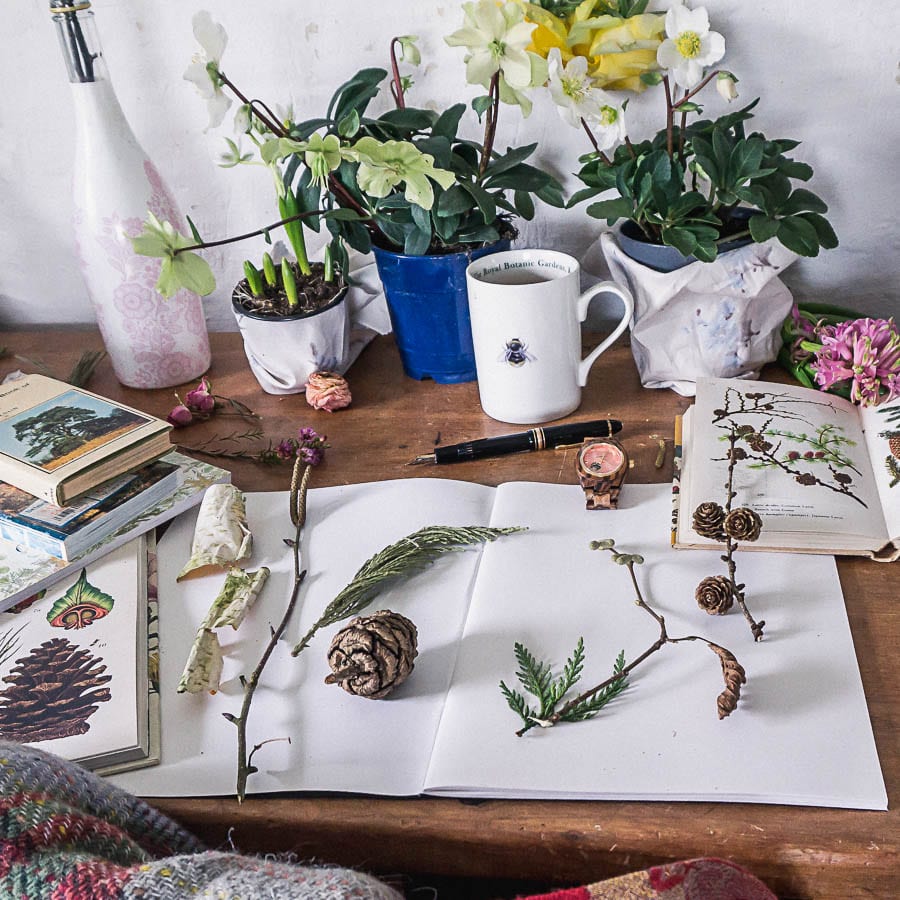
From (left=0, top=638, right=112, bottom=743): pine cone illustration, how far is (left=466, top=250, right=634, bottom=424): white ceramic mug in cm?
43

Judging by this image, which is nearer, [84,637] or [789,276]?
[84,637]

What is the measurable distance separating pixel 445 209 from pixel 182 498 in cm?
35

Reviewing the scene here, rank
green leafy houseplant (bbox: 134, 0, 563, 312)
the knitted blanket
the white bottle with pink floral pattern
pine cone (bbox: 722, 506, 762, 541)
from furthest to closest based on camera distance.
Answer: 1. the white bottle with pink floral pattern
2. green leafy houseplant (bbox: 134, 0, 563, 312)
3. pine cone (bbox: 722, 506, 762, 541)
4. the knitted blanket

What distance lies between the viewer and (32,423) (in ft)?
2.65

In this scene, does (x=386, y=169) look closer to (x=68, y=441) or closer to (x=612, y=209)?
(x=612, y=209)

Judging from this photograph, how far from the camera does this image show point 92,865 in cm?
42

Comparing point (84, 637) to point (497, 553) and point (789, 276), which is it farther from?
point (789, 276)

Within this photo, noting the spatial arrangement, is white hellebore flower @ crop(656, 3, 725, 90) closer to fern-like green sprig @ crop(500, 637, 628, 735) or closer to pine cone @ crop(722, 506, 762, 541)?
pine cone @ crop(722, 506, 762, 541)

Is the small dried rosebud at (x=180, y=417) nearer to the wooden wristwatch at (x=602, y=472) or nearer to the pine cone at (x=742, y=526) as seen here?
the wooden wristwatch at (x=602, y=472)

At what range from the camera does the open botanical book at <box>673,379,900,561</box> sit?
27.1 inches

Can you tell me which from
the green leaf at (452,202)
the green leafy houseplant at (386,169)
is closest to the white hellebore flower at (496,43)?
the green leafy houseplant at (386,169)

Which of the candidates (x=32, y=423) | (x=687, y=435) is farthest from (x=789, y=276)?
(x=32, y=423)

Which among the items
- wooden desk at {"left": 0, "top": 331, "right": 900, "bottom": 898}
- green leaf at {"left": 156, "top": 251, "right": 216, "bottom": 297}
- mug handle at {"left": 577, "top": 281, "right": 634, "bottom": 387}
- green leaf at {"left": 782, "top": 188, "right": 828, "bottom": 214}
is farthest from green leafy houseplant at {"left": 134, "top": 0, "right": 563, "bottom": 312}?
wooden desk at {"left": 0, "top": 331, "right": 900, "bottom": 898}

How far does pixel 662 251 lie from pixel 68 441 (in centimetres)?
55
